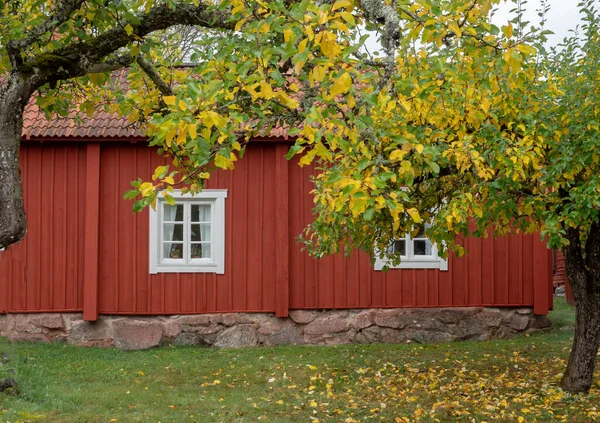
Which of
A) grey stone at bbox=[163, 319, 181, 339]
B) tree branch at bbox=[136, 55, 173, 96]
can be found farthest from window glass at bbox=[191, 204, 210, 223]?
tree branch at bbox=[136, 55, 173, 96]

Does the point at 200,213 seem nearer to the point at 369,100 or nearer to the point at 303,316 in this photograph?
the point at 303,316

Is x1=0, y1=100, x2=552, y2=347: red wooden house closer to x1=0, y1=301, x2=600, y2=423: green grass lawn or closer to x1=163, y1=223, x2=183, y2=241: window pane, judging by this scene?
x1=163, y1=223, x2=183, y2=241: window pane

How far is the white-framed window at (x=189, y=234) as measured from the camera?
38.8 feet

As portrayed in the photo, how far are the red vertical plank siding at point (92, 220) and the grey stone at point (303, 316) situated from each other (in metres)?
3.00

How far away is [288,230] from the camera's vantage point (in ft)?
38.7

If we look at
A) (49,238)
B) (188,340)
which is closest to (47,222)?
(49,238)

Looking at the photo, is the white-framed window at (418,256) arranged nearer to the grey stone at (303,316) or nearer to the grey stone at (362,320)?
the grey stone at (362,320)

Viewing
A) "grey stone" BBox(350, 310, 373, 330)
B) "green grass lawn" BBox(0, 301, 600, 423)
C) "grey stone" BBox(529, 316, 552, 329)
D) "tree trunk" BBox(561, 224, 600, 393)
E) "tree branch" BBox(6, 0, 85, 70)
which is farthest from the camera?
"grey stone" BBox(529, 316, 552, 329)

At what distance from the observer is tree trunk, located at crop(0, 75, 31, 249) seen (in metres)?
4.99

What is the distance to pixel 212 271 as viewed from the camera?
11.8 metres

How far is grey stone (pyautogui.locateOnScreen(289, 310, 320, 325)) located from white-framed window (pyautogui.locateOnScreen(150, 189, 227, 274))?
1.29 meters

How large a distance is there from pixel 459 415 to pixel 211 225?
18.8ft

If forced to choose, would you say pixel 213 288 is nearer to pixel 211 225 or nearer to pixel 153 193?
pixel 211 225

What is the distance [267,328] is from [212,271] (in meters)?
1.23
